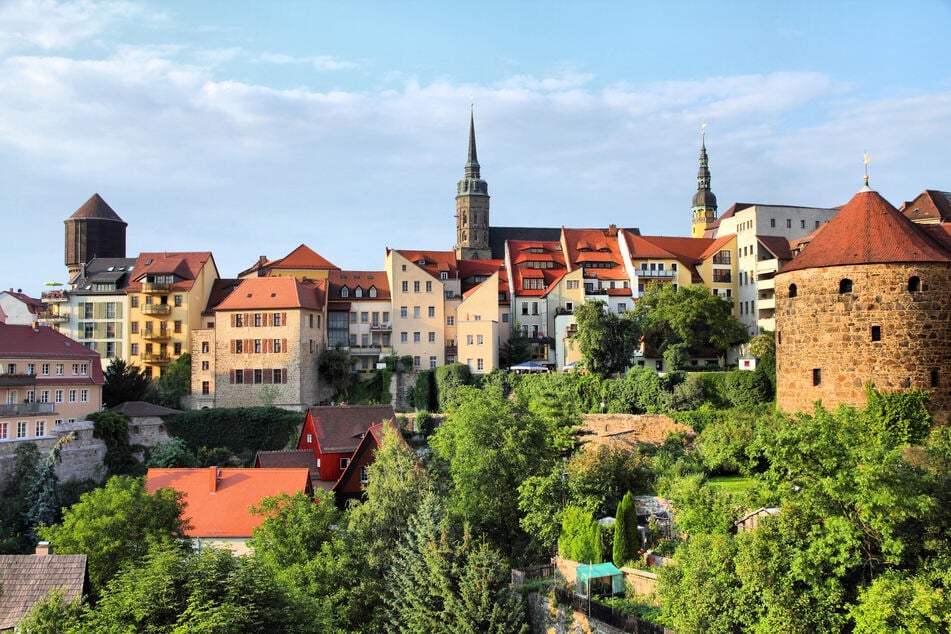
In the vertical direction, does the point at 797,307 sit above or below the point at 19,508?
above

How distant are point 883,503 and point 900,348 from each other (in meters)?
15.8

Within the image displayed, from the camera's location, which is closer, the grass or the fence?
the fence

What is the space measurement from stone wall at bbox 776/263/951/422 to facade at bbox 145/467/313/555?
21575 mm

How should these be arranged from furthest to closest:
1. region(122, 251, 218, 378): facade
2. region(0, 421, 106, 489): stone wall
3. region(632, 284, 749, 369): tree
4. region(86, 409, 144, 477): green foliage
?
region(122, 251, 218, 378): facade, region(632, 284, 749, 369): tree, region(86, 409, 144, 477): green foliage, region(0, 421, 106, 489): stone wall

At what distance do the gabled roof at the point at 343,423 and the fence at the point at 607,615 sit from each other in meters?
23.2

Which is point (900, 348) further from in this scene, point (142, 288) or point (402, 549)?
point (142, 288)

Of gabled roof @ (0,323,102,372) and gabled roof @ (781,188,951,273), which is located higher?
gabled roof @ (781,188,951,273)

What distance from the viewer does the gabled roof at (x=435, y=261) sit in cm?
6588

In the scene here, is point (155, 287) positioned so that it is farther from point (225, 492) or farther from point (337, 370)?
point (225, 492)

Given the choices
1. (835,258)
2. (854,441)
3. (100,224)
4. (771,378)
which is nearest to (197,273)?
(100,224)

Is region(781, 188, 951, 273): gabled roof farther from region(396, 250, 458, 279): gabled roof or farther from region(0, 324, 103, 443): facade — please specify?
region(0, 324, 103, 443): facade

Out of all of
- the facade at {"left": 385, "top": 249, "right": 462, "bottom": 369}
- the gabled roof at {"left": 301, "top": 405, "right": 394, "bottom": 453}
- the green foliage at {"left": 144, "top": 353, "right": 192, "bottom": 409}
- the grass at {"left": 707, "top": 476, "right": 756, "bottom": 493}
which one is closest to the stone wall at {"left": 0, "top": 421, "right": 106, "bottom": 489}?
the green foliage at {"left": 144, "top": 353, "right": 192, "bottom": 409}

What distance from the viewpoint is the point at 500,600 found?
83.1 ft

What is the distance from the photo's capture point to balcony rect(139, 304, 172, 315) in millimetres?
60688
